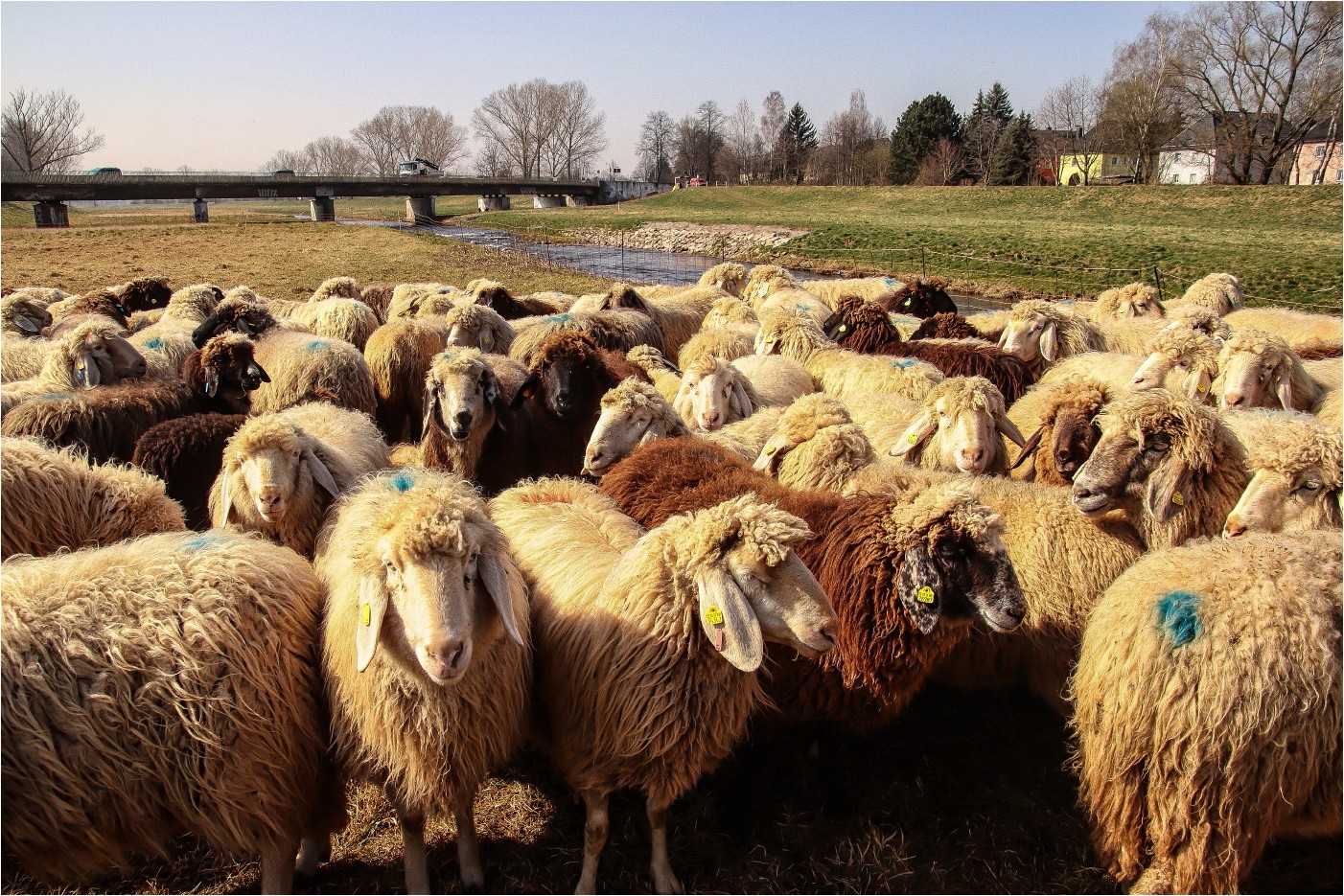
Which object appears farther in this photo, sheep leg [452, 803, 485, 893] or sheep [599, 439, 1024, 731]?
sheep [599, 439, 1024, 731]

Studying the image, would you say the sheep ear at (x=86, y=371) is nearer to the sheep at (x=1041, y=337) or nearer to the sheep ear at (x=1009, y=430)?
the sheep ear at (x=1009, y=430)

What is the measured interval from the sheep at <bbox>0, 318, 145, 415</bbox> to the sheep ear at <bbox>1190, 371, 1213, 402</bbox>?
8885 mm

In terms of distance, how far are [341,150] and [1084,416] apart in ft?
473

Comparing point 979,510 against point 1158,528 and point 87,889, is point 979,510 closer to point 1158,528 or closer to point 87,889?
point 1158,528

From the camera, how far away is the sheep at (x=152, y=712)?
2.92m

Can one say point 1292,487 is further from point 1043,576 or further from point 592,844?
point 592,844

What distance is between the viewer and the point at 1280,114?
50.6m

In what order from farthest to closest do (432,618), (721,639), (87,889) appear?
(87,889) < (721,639) < (432,618)

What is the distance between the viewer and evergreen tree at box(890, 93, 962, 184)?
70.6 m

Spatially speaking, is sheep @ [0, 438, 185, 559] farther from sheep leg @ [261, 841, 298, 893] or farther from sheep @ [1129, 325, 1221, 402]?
sheep @ [1129, 325, 1221, 402]

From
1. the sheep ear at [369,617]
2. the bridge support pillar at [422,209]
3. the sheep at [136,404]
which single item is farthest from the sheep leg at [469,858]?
the bridge support pillar at [422,209]

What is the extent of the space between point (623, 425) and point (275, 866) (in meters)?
3.37

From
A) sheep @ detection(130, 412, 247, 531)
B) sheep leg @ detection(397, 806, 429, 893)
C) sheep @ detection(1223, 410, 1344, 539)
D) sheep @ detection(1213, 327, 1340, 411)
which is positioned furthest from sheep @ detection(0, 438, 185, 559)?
sheep @ detection(1213, 327, 1340, 411)

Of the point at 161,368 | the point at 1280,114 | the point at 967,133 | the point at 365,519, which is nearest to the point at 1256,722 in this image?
the point at 365,519
